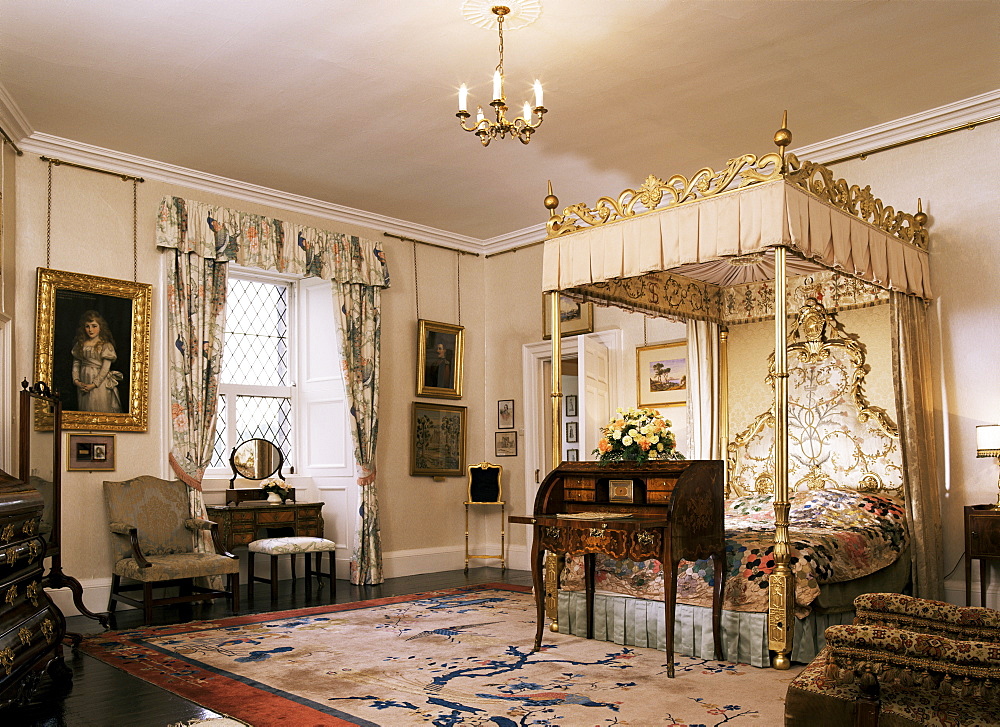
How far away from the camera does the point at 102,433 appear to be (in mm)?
6867

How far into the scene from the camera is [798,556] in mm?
4727

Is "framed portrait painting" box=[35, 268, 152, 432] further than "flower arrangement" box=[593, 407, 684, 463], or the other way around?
"framed portrait painting" box=[35, 268, 152, 432]

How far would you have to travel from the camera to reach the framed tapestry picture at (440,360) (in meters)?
9.27

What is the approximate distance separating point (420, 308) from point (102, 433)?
366 cm

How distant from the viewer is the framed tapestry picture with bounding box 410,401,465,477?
361 inches

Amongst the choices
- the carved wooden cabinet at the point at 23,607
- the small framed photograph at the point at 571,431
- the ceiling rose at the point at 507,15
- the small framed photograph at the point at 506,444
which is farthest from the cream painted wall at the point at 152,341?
the ceiling rose at the point at 507,15

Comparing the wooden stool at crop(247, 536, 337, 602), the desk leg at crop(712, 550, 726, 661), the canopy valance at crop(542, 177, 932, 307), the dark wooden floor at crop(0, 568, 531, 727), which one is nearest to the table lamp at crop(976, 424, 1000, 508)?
the canopy valance at crop(542, 177, 932, 307)

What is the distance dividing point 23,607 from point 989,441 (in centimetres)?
577

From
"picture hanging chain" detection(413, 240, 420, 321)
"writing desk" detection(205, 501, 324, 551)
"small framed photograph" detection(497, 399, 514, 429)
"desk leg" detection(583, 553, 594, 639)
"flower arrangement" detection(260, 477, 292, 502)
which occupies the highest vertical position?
"picture hanging chain" detection(413, 240, 420, 321)

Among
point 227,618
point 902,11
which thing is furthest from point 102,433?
point 902,11

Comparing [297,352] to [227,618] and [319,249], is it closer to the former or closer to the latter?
[319,249]

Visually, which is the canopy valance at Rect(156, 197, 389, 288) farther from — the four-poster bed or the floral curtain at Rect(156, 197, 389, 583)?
the four-poster bed

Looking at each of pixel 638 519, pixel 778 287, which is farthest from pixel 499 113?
pixel 638 519

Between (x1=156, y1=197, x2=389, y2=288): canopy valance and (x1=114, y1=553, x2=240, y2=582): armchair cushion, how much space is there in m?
2.65
